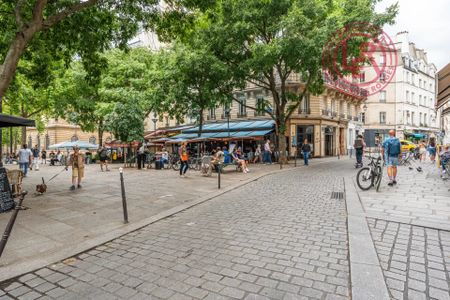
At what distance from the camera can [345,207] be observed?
6.59 m

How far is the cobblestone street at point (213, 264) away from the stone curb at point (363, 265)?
0.11 m

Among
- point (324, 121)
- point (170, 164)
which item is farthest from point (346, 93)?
point (170, 164)

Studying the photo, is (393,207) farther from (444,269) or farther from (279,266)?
(279,266)

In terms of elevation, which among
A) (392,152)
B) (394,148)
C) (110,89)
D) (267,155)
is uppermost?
(110,89)

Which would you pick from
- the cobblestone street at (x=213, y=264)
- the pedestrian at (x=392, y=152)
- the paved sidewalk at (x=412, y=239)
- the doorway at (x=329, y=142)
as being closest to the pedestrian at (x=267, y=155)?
the doorway at (x=329, y=142)

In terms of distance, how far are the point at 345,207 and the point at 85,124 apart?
31367mm

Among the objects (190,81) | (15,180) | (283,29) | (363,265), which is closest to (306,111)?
(190,81)

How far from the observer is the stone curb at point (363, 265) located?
2.84 meters

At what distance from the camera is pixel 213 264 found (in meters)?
3.64

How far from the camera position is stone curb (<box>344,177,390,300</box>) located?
284cm

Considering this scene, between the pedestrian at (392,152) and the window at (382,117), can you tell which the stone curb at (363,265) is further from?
the window at (382,117)

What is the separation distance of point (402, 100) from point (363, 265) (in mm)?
47526

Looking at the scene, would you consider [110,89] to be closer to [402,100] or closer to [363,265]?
[363,265]

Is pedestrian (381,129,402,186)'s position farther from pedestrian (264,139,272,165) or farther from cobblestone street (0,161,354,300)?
pedestrian (264,139,272,165)
